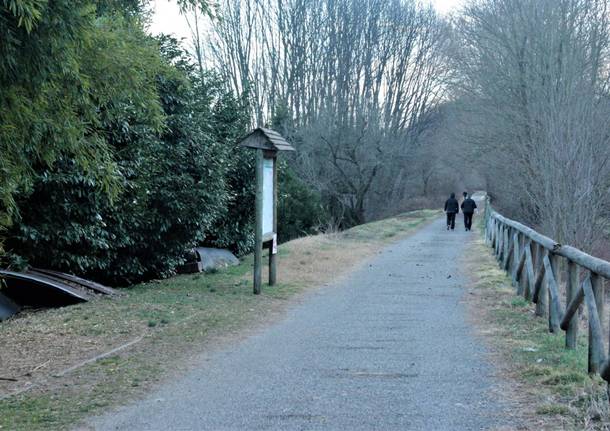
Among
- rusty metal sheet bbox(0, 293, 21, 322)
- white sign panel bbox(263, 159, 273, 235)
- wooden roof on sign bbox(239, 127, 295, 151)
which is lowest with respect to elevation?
rusty metal sheet bbox(0, 293, 21, 322)

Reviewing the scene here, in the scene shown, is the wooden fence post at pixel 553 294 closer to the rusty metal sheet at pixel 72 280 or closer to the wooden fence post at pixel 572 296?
the wooden fence post at pixel 572 296

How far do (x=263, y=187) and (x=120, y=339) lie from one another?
4.42 metres

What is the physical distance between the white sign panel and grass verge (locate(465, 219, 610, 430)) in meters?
3.61

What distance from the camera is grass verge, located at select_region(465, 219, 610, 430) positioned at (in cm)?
544

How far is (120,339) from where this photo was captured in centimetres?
888

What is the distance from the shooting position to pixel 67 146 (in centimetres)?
764

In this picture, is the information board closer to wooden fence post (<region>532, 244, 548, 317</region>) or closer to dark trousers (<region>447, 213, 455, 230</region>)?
wooden fence post (<region>532, 244, 548, 317</region>)

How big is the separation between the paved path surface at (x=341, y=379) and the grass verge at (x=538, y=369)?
0.25 metres

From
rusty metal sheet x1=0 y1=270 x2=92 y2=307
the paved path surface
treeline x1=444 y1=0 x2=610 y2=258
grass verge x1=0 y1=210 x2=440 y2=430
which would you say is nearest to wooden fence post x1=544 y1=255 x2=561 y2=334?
the paved path surface

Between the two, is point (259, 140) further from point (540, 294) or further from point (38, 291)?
point (540, 294)

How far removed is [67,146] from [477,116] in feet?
90.7

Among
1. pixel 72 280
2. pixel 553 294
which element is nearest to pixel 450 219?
pixel 72 280

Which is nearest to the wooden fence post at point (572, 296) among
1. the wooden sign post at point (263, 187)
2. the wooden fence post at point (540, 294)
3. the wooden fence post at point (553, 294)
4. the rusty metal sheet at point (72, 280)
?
the wooden fence post at point (553, 294)

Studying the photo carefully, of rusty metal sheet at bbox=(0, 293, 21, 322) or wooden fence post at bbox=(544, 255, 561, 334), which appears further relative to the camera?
rusty metal sheet at bbox=(0, 293, 21, 322)
